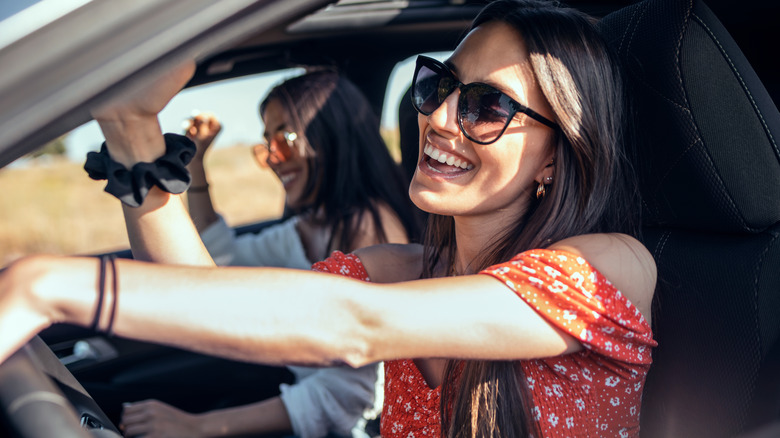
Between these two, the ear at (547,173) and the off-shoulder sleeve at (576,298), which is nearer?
the off-shoulder sleeve at (576,298)

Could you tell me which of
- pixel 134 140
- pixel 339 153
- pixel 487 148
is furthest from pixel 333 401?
pixel 134 140

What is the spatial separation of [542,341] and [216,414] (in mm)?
1366

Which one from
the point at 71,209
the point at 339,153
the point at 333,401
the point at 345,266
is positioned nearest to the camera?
the point at 345,266

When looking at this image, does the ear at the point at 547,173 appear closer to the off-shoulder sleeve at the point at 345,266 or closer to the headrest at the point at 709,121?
the headrest at the point at 709,121

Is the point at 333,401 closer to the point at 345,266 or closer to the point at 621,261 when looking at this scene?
the point at 345,266

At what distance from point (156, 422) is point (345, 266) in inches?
35.7

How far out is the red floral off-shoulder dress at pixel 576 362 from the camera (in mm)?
1091

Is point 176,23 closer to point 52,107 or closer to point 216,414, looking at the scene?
point 52,107

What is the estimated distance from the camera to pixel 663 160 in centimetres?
138

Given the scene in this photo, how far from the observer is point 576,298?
1103mm

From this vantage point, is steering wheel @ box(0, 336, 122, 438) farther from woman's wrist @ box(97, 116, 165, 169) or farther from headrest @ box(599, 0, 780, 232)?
headrest @ box(599, 0, 780, 232)

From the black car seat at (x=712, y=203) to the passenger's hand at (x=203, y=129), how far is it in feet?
6.08

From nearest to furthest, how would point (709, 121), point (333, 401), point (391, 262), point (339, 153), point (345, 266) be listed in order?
point (709, 121) < point (345, 266) < point (391, 262) < point (333, 401) < point (339, 153)

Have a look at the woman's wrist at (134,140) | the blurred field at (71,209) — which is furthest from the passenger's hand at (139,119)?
the blurred field at (71,209)
